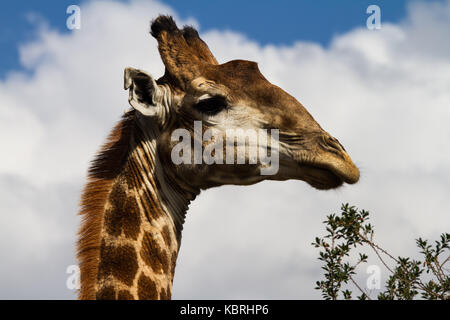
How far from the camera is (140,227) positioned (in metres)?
7.82

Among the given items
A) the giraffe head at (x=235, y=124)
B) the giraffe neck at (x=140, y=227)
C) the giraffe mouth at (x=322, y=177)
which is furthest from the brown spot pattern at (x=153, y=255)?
the giraffe mouth at (x=322, y=177)

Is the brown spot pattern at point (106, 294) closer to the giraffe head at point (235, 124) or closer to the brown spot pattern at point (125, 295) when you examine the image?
the brown spot pattern at point (125, 295)

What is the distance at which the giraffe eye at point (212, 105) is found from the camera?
326 inches

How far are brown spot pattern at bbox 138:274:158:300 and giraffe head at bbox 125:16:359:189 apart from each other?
1392mm

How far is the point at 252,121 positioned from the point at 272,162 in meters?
0.58

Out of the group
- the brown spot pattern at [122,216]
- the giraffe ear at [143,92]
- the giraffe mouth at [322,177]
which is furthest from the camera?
the giraffe ear at [143,92]

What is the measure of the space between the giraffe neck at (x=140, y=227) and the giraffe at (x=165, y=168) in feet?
0.04

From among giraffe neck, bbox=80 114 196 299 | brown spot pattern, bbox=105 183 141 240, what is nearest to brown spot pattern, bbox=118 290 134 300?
giraffe neck, bbox=80 114 196 299

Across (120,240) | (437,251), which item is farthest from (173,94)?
(437,251)

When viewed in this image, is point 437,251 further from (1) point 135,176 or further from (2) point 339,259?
(1) point 135,176

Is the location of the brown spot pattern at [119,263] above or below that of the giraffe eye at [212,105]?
below

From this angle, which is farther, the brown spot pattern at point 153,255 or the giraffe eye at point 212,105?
the giraffe eye at point 212,105

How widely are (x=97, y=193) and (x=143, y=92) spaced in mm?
1431

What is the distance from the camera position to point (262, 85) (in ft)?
27.4
